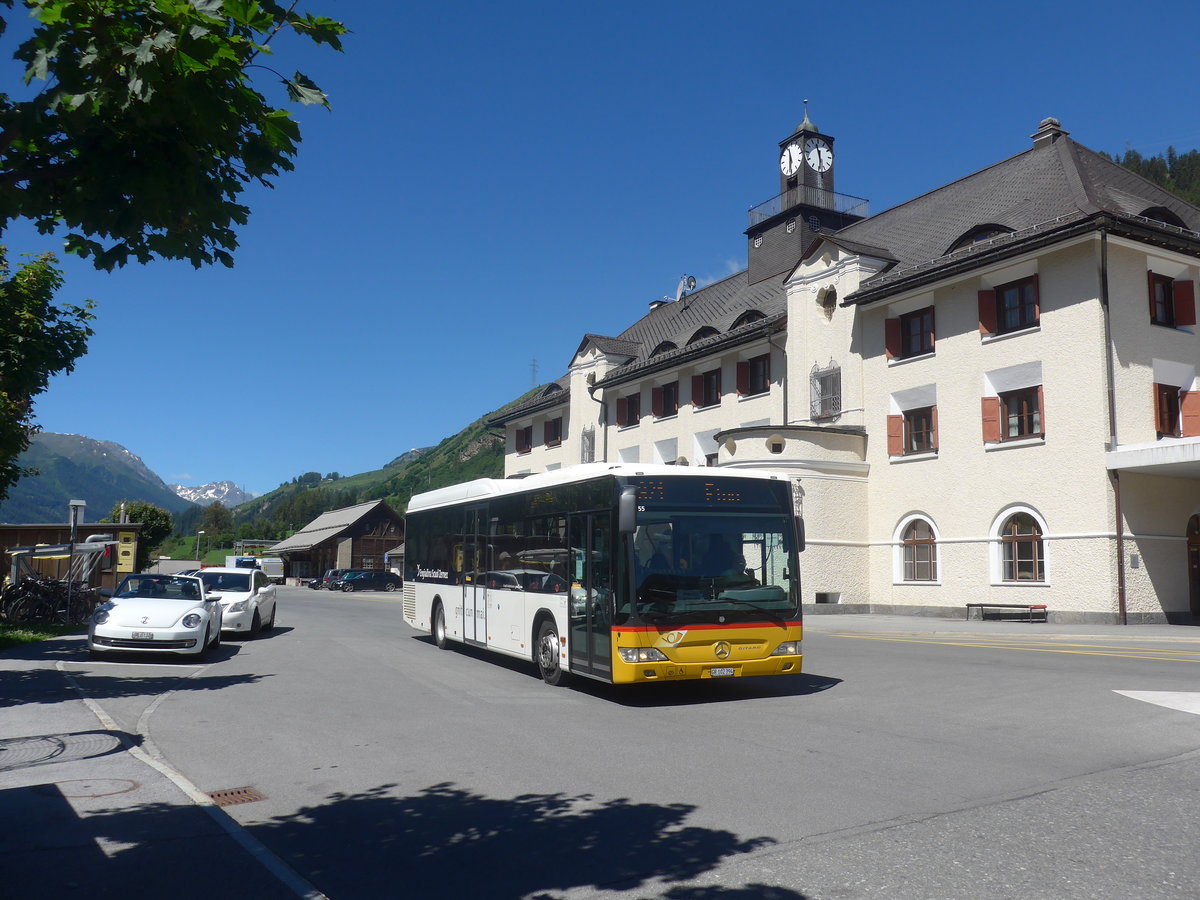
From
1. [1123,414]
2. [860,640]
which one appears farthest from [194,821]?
[1123,414]

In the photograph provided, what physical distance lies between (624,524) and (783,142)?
1464 inches

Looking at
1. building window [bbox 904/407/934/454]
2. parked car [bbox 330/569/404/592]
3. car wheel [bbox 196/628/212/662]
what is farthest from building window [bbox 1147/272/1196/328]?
parked car [bbox 330/569/404/592]

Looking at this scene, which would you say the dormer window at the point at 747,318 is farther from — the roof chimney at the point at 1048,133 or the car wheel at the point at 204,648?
the car wheel at the point at 204,648

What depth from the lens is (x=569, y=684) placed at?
43.4 ft

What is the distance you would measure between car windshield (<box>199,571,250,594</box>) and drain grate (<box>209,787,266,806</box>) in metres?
15.4

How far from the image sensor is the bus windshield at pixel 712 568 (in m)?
11.2

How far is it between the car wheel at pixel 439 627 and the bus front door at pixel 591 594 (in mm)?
6581

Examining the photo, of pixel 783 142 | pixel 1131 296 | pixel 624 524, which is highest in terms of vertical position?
pixel 783 142

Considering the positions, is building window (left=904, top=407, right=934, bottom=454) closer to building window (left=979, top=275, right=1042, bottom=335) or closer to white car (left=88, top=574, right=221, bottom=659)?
building window (left=979, top=275, right=1042, bottom=335)

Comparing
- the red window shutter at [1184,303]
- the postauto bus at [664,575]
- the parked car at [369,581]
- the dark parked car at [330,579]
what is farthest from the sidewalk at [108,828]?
the dark parked car at [330,579]

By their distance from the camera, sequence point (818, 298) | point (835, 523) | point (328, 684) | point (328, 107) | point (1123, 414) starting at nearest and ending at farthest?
point (328, 107), point (328, 684), point (1123, 414), point (835, 523), point (818, 298)

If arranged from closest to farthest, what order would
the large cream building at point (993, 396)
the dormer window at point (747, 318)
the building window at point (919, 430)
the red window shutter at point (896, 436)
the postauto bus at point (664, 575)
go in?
the postauto bus at point (664, 575) → the large cream building at point (993, 396) → the building window at point (919, 430) → the red window shutter at point (896, 436) → the dormer window at point (747, 318)

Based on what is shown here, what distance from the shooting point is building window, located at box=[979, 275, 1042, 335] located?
26594mm

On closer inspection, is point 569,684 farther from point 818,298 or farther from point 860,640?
point 818,298
